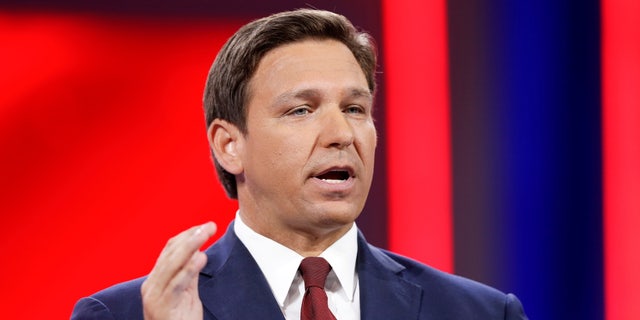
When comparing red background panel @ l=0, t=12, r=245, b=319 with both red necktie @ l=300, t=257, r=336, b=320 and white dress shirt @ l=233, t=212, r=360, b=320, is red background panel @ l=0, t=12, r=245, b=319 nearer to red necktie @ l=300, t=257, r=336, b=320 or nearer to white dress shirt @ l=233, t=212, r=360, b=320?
white dress shirt @ l=233, t=212, r=360, b=320

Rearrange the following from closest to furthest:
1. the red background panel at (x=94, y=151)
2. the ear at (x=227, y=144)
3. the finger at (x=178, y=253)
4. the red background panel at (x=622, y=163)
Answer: the finger at (x=178, y=253) → the ear at (x=227, y=144) → the red background panel at (x=94, y=151) → the red background panel at (x=622, y=163)

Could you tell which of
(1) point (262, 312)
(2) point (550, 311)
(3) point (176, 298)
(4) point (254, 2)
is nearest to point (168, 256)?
(3) point (176, 298)

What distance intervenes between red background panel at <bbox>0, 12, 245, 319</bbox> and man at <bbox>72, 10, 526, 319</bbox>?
65 centimetres

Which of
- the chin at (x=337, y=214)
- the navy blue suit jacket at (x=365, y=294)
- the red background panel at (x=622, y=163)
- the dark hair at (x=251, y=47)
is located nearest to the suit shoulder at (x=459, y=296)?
the navy blue suit jacket at (x=365, y=294)

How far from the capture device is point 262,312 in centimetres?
192

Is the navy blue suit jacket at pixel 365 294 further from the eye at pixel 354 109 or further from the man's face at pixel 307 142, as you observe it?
the eye at pixel 354 109

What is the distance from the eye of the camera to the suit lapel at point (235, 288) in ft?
6.31

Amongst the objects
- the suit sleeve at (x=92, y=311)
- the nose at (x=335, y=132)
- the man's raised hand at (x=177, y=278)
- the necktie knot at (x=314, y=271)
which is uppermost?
the nose at (x=335, y=132)

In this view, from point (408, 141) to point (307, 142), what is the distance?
95cm

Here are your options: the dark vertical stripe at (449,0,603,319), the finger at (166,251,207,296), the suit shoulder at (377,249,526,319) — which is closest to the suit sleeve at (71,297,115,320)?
the finger at (166,251,207,296)

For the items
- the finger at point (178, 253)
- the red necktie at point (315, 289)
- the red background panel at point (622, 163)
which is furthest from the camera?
the red background panel at point (622, 163)

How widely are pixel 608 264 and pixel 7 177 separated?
178 cm

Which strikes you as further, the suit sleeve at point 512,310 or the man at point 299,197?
the suit sleeve at point 512,310

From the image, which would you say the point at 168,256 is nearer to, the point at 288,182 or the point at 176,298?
the point at 176,298
